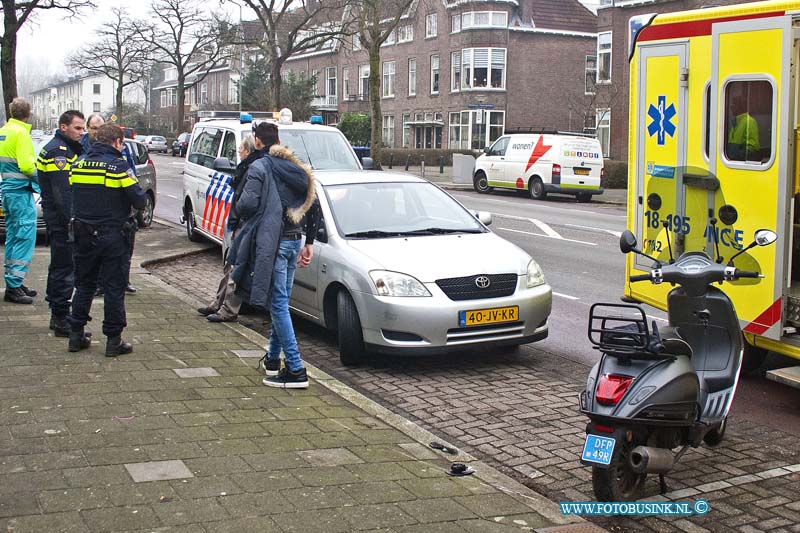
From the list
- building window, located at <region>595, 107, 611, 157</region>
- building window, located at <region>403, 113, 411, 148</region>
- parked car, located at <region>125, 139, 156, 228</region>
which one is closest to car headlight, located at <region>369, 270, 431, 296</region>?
parked car, located at <region>125, 139, 156, 228</region>

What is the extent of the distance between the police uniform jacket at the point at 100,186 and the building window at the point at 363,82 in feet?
205

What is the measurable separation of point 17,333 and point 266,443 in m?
3.59

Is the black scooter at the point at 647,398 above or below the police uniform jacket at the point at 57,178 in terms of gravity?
below

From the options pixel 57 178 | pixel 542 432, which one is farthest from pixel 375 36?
pixel 542 432

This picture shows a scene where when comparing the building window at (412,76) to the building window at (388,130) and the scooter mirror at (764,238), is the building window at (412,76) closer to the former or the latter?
the building window at (388,130)

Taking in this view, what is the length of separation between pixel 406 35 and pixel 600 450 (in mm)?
60095

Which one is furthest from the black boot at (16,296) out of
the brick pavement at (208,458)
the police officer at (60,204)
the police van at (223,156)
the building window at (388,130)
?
the building window at (388,130)

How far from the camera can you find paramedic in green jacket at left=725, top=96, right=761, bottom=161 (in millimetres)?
6863

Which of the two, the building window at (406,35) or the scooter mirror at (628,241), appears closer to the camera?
→ the scooter mirror at (628,241)

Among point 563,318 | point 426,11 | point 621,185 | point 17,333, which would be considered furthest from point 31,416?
point 426,11

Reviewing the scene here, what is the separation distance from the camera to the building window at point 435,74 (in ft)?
194

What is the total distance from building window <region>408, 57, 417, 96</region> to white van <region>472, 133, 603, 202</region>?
3232cm

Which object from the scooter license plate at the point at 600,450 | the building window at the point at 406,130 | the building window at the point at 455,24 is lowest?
the scooter license plate at the point at 600,450

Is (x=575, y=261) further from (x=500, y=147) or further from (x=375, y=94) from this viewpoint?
(x=375, y=94)
